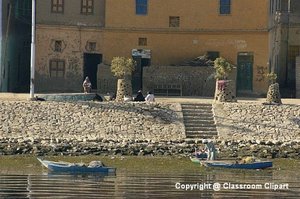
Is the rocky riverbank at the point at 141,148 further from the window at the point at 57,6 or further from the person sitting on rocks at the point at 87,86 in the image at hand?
the window at the point at 57,6

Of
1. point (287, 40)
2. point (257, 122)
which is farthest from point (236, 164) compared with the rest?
point (287, 40)

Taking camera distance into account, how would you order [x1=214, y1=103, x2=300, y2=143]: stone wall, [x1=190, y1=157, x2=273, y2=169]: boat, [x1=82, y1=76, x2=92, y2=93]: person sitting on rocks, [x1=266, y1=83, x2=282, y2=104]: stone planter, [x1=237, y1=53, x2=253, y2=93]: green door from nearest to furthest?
[x1=190, y1=157, x2=273, y2=169]: boat
[x1=214, y1=103, x2=300, y2=143]: stone wall
[x1=266, y1=83, x2=282, y2=104]: stone planter
[x1=82, y1=76, x2=92, y2=93]: person sitting on rocks
[x1=237, y1=53, x2=253, y2=93]: green door

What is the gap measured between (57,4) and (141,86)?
7.70m

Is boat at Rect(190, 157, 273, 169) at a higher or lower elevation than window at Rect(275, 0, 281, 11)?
lower

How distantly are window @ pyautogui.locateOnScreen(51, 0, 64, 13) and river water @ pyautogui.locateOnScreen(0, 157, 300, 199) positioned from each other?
2331 centimetres

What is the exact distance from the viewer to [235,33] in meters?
64.8

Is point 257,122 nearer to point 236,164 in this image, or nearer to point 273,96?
point 273,96

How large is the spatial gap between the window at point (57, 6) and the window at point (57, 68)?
3.25 metres

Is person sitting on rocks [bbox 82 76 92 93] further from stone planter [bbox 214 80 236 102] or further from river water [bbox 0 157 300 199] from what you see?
river water [bbox 0 157 300 199]

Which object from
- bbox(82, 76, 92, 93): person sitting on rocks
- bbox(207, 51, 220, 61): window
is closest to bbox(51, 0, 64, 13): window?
bbox(82, 76, 92, 93): person sitting on rocks

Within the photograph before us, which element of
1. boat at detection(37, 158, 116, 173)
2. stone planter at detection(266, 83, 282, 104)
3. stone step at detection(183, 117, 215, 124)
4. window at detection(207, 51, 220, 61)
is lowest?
boat at detection(37, 158, 116, 173)

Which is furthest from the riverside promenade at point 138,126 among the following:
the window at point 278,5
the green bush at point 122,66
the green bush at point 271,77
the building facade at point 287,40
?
the window at point 278,5

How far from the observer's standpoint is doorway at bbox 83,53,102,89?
66000 millimetres

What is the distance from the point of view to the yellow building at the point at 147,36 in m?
64.8
